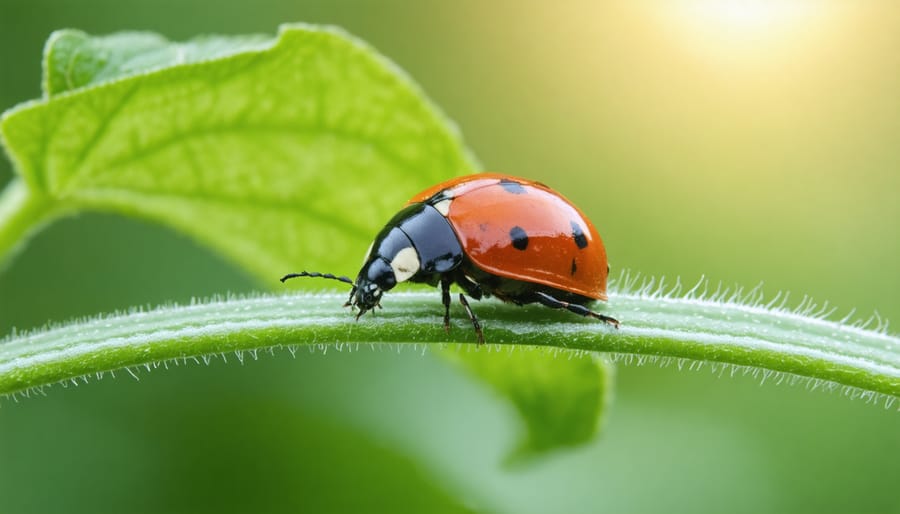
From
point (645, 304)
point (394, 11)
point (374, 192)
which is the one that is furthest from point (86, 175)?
point (394, 11)

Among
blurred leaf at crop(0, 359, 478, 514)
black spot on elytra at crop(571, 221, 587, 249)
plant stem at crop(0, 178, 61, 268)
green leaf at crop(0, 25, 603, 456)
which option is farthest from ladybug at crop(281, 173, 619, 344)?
blurred leaf at crop(0, 359, 478, 514)

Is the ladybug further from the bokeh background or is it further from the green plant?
the bokeh background

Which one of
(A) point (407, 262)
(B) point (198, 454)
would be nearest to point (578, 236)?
(A) point (407, 262)

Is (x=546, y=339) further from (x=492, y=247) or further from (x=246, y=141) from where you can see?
(x=246, y=141)

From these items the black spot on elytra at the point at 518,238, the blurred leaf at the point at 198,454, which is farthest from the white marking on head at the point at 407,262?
the blurred leaf at the point at 198,454

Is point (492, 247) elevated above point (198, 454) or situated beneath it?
elevated above

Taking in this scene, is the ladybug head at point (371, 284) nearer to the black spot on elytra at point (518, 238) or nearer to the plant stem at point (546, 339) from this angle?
the plant stem at point (546, 339)

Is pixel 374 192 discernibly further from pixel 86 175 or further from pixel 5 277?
pixel 5 277
